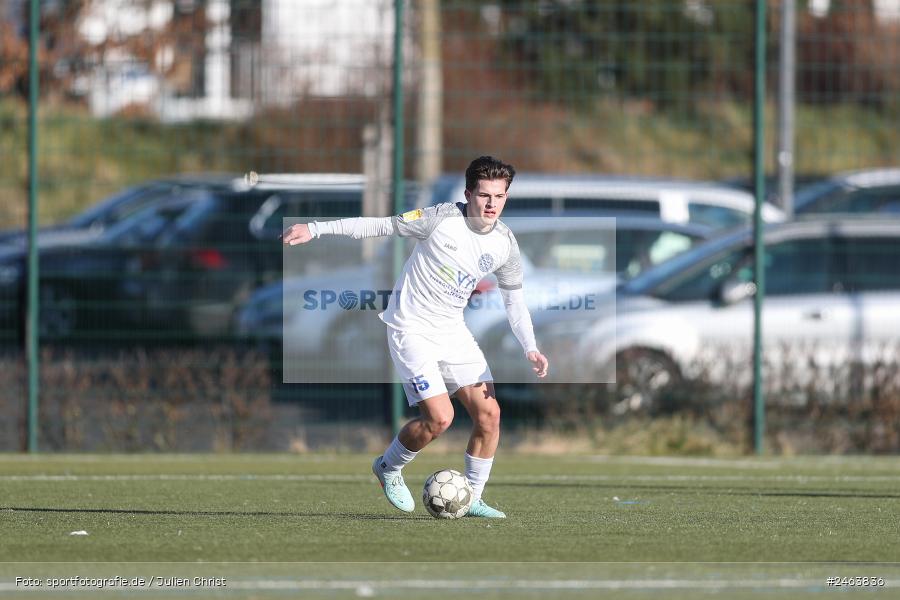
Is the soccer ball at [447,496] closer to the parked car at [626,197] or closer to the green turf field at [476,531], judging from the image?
the green turf field at [476,531]

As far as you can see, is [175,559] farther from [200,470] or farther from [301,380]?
[301,380]

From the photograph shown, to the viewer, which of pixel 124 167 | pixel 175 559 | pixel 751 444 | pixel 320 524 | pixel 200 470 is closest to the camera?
pixel 175 559

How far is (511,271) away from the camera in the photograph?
880cm

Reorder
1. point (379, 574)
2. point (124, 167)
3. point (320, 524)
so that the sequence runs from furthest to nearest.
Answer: point (124, 167) < point (320, 524) < point (379, 574)

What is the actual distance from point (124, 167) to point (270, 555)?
13188 millimetres

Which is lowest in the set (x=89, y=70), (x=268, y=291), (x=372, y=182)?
(x=268, y=291)

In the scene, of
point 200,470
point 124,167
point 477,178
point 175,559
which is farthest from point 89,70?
point 175,559

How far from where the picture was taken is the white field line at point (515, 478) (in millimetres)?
11172

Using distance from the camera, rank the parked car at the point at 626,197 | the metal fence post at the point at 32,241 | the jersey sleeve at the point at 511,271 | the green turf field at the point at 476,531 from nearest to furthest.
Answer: the green turf field at the point at 476,531
the jersey sleeve at the point at 511,271
the metal fence post at the point at 32,241
the parked car at the point at 626,197

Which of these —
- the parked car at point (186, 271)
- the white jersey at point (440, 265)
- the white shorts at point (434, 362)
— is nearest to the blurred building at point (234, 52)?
the parked car at point (186, 271)

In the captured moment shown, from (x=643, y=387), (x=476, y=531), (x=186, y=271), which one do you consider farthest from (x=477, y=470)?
(x=186, y=271)

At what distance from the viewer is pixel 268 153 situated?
48.0ft

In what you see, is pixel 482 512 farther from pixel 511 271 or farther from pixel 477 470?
pixel 511 271

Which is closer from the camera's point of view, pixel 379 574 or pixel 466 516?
pixel 379 574
